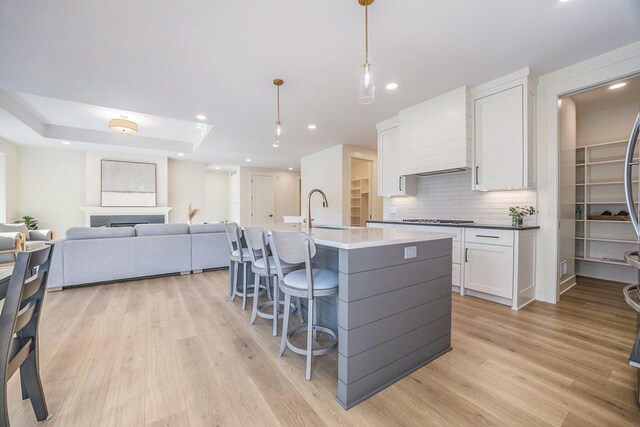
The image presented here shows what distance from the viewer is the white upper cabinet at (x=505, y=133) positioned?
3006mm

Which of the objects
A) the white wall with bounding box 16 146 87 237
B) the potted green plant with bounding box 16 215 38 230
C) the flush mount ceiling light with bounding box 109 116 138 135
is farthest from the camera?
the white wall with bounding box 16 146 87 237

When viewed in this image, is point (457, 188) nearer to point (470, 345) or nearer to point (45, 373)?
point (470, 345)

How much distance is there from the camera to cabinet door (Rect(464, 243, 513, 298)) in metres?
2.94

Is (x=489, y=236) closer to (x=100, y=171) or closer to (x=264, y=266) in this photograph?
(x=264, y=266)

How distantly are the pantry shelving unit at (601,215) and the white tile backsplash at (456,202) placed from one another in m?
1.58

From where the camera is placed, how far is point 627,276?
12.5ft

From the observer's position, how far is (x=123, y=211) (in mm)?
7145

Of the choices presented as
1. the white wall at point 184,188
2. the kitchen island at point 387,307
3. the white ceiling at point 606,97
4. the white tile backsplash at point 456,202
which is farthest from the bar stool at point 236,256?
the white wall at point 184,188

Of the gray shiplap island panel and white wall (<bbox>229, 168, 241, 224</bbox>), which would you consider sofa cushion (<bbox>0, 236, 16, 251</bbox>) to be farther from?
white wall (<bbox>229, 168, 241, 224</bbox>)

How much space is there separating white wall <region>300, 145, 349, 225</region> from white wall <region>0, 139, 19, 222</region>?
21.5 ft

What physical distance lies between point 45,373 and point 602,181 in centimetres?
672

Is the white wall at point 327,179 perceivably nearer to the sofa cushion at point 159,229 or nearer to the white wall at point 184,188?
the sofa cushion at point 159,229

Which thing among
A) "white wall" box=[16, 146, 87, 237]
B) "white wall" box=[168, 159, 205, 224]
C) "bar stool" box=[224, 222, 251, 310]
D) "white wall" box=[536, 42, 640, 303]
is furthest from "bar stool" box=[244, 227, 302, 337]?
"white wall" box=[16, 146, 87, 237]

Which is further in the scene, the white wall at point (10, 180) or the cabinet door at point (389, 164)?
the white wall at point (10, 180)
